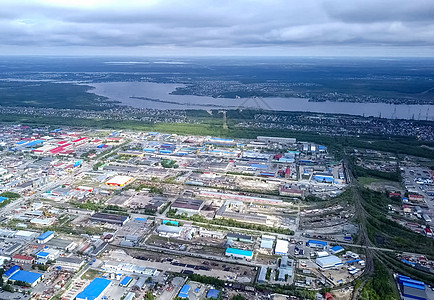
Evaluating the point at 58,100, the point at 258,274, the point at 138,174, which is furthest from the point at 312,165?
the point at 58,100

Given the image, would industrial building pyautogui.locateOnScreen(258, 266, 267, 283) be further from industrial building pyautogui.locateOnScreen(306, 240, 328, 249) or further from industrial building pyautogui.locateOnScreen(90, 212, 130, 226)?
industrial building pyautogui.locateOnScreen(90, 212, 130, 226)

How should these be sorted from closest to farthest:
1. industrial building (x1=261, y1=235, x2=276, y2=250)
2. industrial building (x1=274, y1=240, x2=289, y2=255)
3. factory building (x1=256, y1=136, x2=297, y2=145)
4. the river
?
industrial building (x1=274, y1=240, x2=289, y2=255), industrial building (x1=261, y1=235, x2=276, y2=250), factory building (x1=256, y1=136, x2=297, y2=145), the river

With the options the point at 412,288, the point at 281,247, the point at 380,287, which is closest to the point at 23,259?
the point at 281,247

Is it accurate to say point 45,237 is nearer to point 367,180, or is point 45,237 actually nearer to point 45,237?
point 45,237

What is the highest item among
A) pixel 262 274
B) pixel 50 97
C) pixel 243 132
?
pixel 50 97

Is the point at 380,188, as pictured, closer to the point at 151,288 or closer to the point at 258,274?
Result: the point at 258,274

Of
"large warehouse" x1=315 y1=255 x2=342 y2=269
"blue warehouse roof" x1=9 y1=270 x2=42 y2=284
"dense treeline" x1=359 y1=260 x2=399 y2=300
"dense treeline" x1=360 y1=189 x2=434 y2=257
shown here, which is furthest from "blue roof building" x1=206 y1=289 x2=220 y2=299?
"dense treeline" x1=360 y1=189 x2=434 y2=257

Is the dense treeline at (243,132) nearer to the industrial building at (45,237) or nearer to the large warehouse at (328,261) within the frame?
the large warehouse at (328,261)
